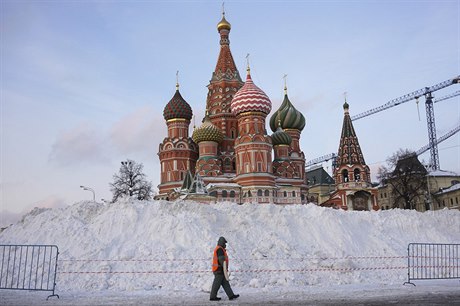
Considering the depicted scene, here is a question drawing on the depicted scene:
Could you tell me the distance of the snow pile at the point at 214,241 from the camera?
43.3 feet

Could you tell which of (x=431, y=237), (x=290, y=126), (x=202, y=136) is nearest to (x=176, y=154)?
(x=202, y=136)

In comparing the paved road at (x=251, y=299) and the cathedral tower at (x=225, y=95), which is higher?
the cathedral tower at (x=225, y=95)

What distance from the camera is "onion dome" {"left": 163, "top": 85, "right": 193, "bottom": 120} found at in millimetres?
Result: 46188

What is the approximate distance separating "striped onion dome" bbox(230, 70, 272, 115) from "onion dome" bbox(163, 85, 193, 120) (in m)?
6.39

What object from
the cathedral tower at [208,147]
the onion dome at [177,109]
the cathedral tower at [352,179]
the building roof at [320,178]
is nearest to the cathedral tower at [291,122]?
the cathedral tower at [352,179]

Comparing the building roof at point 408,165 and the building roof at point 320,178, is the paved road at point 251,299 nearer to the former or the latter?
the building roof at point 408,165

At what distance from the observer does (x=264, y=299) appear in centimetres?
988

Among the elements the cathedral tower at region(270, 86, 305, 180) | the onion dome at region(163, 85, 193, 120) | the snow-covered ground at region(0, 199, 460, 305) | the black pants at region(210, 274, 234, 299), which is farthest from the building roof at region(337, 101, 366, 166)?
the black pants at region(210, 274, 234, 299)

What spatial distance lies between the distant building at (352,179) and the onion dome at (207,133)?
14018 millimetres

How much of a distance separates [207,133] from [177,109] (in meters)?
5.28

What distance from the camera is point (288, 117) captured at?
48250mm

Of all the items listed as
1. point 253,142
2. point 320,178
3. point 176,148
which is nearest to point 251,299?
point 253,142

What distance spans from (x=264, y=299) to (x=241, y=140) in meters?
31.1

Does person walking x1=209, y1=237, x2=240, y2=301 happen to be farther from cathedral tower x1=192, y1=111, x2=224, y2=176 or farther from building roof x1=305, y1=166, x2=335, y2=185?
building roof x1=305, y1=166, x2=335, y2=185
